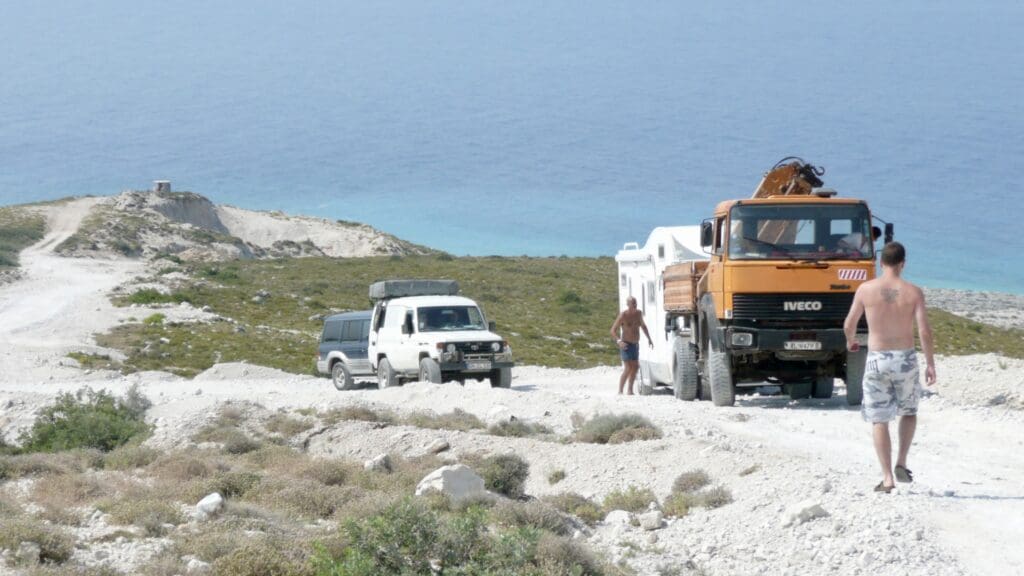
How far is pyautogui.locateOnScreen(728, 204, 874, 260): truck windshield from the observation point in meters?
18.1

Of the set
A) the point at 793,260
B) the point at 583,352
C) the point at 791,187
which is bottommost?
the point at 583,352

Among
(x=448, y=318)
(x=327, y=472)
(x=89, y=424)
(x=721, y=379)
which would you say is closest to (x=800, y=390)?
(x=721, y=379)

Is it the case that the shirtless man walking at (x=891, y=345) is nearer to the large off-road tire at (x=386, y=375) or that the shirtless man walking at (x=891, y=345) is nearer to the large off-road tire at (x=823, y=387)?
the large off-road tire at (x=823, y=387)

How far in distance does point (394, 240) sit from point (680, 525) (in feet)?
302

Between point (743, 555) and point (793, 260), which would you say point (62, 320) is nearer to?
point (793, 260)

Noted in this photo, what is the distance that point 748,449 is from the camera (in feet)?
Result: 45.0

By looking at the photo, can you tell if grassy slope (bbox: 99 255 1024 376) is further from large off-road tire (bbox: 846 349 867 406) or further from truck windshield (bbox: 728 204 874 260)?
large off-road tire (bbox: 846 349 867 406)

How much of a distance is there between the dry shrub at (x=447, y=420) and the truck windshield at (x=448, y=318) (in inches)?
221

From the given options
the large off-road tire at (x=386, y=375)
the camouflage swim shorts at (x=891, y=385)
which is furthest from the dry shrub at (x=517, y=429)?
the large off-road tire at (x=386, y=375)

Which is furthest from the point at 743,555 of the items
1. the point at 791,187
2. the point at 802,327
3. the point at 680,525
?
the point at 791,187

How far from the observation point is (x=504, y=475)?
41.1 feet

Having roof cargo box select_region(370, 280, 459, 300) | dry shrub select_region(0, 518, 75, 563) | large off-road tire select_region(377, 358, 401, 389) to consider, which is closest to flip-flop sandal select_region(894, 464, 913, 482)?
dry shrub select_region(0, 518, 75, 563)

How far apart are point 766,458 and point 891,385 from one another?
290 cm

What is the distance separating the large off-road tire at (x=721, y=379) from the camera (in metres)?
18.8
